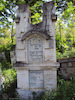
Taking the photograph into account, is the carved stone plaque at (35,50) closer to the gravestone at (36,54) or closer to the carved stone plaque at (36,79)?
the gravestone at (36,54)

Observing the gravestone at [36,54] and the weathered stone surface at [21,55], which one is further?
the weathered stone surface at [21,55]

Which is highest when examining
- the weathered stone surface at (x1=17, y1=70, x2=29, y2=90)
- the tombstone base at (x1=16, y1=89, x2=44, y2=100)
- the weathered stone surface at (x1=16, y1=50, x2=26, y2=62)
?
the weathered stone surface at (x1=16, y1=50, x2=26, y2=62)

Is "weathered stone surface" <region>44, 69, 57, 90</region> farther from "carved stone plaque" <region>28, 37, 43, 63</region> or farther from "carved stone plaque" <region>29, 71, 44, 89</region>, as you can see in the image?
"carved stone plaque" <region>28, 37, 43, 63</region>

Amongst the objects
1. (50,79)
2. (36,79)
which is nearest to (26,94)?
(36,79)

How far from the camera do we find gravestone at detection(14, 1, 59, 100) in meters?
4.66

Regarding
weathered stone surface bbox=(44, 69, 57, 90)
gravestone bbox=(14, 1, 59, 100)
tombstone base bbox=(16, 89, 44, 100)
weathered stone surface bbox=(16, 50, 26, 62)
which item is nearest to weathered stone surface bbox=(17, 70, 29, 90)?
gravestone bbox=(14, 1, 59, 100)

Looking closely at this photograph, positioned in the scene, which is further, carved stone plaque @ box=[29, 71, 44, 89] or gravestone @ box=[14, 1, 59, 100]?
carved stone plaque @ box=[29, 71, 44, 89]

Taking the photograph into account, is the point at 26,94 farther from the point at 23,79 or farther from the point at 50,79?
the point at 50,79

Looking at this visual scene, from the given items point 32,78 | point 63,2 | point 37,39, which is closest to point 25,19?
point 37,39

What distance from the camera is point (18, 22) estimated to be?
489 centimetres

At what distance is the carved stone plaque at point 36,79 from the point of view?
480 centimetres

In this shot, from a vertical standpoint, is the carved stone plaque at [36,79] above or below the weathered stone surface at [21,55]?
below

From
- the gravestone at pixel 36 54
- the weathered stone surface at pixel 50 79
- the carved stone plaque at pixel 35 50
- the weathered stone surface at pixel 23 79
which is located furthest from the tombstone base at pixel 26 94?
the carved stone plaque at pixel 35 50

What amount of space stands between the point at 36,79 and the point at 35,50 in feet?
4.03
